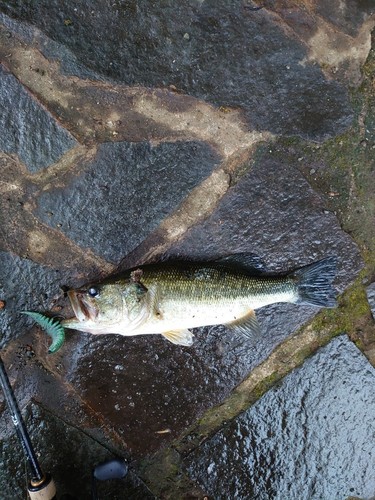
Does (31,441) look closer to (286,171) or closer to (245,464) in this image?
(245,464)

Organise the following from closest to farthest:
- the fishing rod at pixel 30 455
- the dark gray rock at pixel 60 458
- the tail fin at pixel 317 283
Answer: the fishing rod at pixel 30 455 < the tail fin at pixel 317 283 < the dark gray rock at pixel 60 458

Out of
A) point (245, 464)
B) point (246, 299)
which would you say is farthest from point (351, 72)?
point (245, 464)

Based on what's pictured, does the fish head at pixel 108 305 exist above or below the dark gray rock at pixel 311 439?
above

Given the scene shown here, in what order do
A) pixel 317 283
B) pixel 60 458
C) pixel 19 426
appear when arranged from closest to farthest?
1. pixel 19 426
2. pixel 317 283
3. pixel 60 458

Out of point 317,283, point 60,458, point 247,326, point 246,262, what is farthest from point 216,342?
point 60,458

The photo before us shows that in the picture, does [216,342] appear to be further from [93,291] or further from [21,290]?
[21,290]

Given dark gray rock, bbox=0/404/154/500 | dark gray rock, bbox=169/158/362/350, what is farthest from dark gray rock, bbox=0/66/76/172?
dark gray rock, bbox=0/404/154/500

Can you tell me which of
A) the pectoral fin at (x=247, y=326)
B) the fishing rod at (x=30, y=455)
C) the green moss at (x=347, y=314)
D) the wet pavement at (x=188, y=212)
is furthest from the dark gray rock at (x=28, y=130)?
the green moss at (x=347, y=314)

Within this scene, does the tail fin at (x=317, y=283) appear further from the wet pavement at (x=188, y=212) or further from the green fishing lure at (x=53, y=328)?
the green fishing lure at (x=53, y=328)
